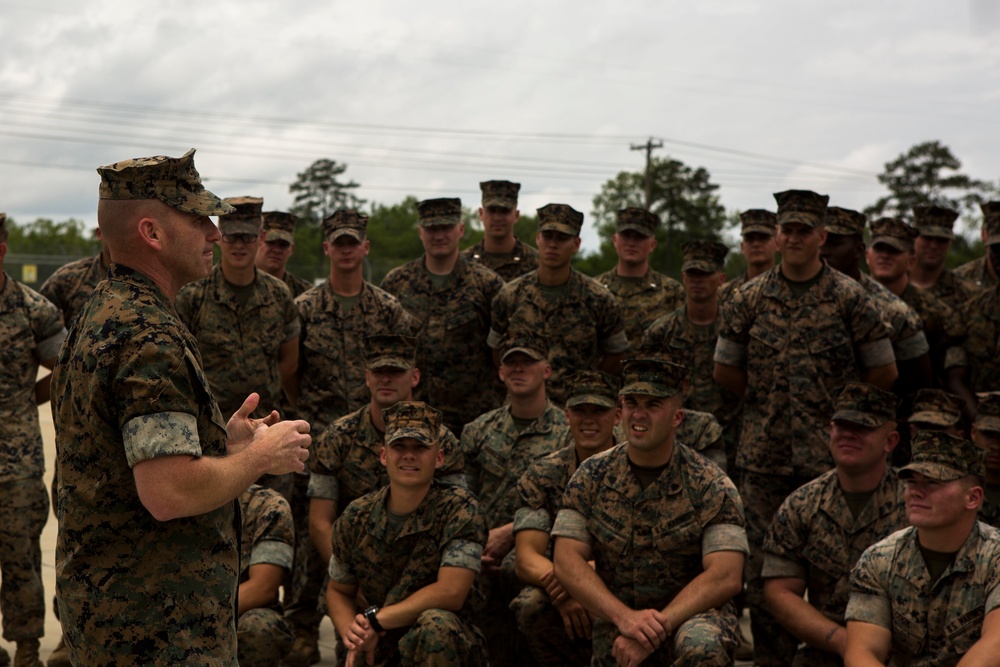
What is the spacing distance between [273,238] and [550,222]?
6.08ft

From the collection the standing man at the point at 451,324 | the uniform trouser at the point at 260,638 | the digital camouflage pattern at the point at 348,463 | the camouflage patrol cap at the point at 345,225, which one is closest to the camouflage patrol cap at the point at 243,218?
the camouflage patrol cap at the point at 345,225

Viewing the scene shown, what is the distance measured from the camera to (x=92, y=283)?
7023mm

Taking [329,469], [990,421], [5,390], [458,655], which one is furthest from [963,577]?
[5,390]

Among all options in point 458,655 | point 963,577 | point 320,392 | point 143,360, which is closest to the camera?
point 143,360

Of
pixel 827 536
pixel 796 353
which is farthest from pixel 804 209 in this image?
pixel 827 536

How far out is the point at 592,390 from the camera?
19.5 feet

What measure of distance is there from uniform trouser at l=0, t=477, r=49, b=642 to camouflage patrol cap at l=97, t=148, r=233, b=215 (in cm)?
374

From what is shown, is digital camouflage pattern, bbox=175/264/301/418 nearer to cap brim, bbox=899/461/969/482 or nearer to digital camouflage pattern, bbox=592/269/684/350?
A: digital camouflage pattern, bbox=592/269/684/350

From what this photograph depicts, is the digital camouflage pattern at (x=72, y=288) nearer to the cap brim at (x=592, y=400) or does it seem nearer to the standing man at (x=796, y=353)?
the cap brim at (x=592, y=400)

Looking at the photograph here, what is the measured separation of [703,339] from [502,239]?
6.49 feet

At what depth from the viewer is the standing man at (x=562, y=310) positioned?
24.1 feet

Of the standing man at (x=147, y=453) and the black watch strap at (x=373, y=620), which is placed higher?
the standing man at (x=147, y=453)

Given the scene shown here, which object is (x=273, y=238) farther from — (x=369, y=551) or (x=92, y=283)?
(x=369, y=551)

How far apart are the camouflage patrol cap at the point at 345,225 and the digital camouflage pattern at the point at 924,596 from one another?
12.2 feet
